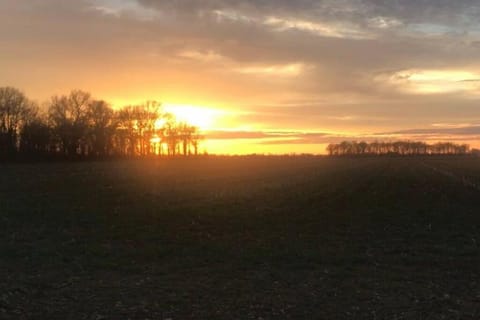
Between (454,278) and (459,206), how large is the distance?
1389 cm

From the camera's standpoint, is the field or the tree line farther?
the tree line

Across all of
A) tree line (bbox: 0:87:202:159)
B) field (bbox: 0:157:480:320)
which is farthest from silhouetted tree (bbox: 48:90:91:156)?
field (bbox: 0:157:480:320)

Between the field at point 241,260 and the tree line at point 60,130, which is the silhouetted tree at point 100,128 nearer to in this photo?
the tree line at point 60,130

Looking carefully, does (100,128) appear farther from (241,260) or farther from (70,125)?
(241,260)

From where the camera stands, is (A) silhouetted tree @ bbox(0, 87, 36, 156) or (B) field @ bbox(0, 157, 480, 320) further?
(A) silhouetted tree @ bbox(0, 87, 36, 156)

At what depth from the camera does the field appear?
897cm

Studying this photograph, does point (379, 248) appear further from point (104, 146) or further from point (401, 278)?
point (104, 146)

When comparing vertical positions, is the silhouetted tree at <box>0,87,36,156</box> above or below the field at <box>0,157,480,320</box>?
above

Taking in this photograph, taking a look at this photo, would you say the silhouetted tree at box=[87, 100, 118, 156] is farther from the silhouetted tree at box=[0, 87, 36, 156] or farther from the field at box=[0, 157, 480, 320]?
the field at box=[0, 157, 480, 320]

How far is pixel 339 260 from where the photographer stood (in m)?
13.0

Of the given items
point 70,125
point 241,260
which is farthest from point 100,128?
point 241,260

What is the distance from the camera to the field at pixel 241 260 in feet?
29.4

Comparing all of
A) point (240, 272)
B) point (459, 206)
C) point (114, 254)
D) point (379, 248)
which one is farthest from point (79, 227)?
point (459, 206)

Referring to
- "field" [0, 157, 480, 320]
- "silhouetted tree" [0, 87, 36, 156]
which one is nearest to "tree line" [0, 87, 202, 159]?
"silhouetted tree" [0, 87, 36, 156]
